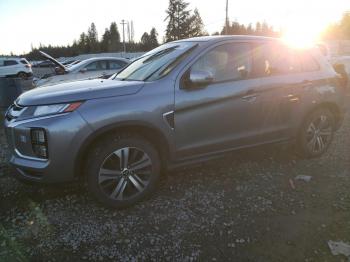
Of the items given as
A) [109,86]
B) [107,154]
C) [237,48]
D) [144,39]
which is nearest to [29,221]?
[107,154]

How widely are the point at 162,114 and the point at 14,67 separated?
26.0 m

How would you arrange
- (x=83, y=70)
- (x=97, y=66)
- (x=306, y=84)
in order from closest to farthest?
(x=306, y=84), (x=83, y=70), (x=97, y=66)

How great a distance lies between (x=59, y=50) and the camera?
334 feet

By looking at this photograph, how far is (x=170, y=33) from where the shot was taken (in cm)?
6594

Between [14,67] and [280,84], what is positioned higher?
[280,84]

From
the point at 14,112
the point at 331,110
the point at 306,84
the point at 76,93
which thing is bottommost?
the point at 331,110

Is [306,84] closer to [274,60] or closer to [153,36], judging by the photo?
[274,60]

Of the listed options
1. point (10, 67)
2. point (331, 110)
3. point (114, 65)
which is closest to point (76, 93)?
point (331, 110)

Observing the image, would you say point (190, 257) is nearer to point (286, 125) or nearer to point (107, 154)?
point (107, 154)

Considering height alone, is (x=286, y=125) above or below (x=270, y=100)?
below

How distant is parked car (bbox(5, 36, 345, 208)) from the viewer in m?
3.33

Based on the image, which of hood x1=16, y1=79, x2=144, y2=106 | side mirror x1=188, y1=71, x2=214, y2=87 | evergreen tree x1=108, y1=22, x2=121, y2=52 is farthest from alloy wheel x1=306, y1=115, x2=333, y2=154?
evergreen tree x1=108, y1=22, x2=121, y2=52

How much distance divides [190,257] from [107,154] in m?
1.27

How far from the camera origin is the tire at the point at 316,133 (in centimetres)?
502
